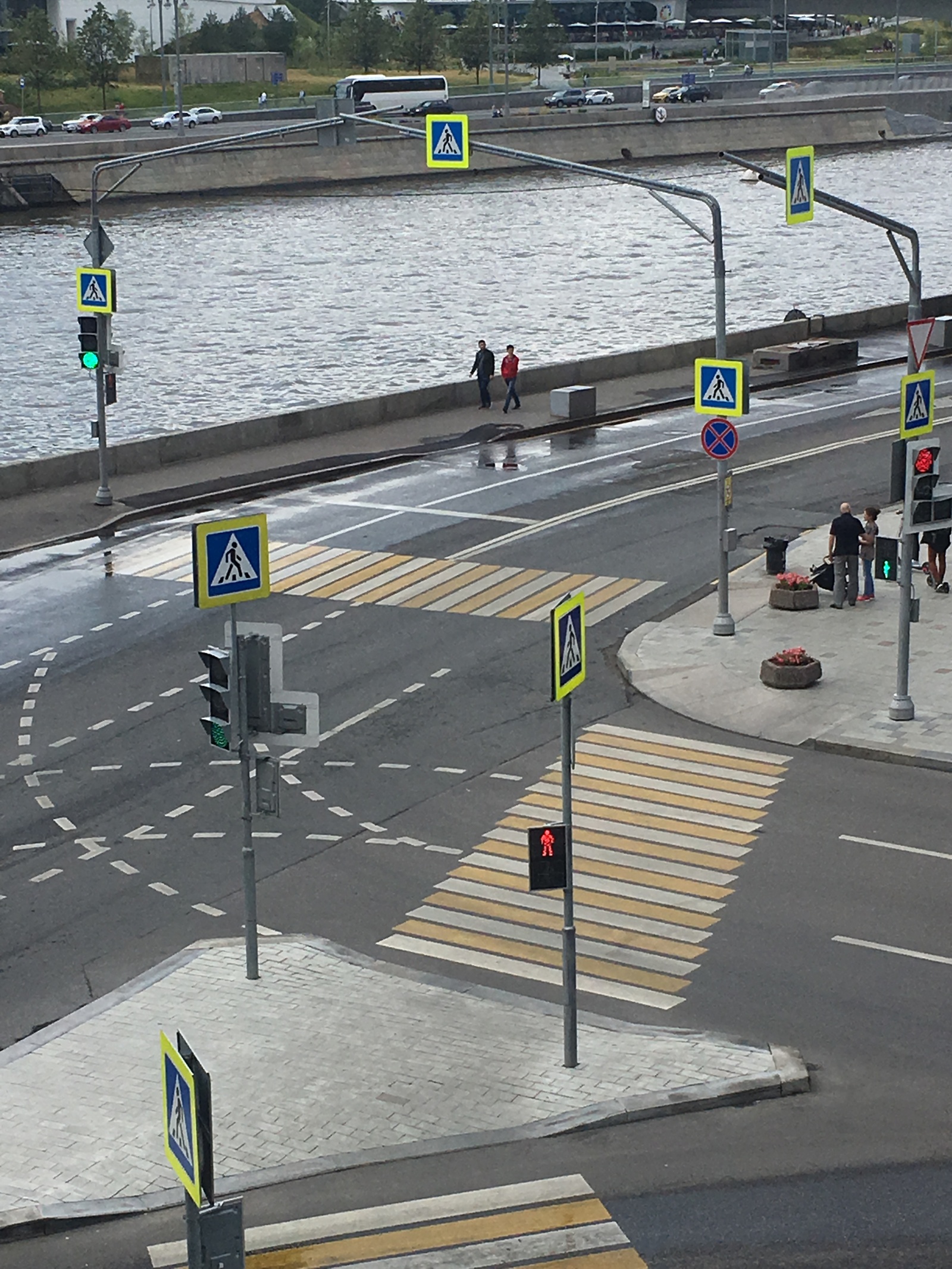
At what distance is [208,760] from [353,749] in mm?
1799

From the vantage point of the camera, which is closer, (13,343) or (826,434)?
(826,434)

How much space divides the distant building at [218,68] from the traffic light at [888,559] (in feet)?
468

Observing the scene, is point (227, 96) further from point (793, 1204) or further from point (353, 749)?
point (793, 1204)

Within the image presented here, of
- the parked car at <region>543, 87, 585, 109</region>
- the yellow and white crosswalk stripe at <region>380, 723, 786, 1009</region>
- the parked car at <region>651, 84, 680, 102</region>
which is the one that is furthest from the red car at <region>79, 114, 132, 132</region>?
the yellow and white crosswalk stripe at <region>380, 723, 786, 1009</region>

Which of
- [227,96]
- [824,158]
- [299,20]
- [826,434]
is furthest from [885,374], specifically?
[299,20]

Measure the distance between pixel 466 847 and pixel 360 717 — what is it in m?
4.57

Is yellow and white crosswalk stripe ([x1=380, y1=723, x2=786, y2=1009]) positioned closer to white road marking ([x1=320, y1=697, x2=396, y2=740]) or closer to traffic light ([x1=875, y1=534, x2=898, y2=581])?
white road marking ([x1=320, y1=697, x2=396, y2=740])

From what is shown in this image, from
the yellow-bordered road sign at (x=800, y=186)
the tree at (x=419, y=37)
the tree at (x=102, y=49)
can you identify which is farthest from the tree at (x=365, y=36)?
the yellow-bordered road sign at (x=800, y=186)

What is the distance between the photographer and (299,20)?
195 metres

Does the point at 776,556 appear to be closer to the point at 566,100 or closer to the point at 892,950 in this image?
the point at 892,950

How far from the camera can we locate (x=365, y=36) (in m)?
166

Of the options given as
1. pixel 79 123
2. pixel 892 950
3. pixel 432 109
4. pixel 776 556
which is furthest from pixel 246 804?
pixel 432 109

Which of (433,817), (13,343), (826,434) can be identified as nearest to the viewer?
(433,817)

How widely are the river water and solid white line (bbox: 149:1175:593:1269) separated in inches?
1666
